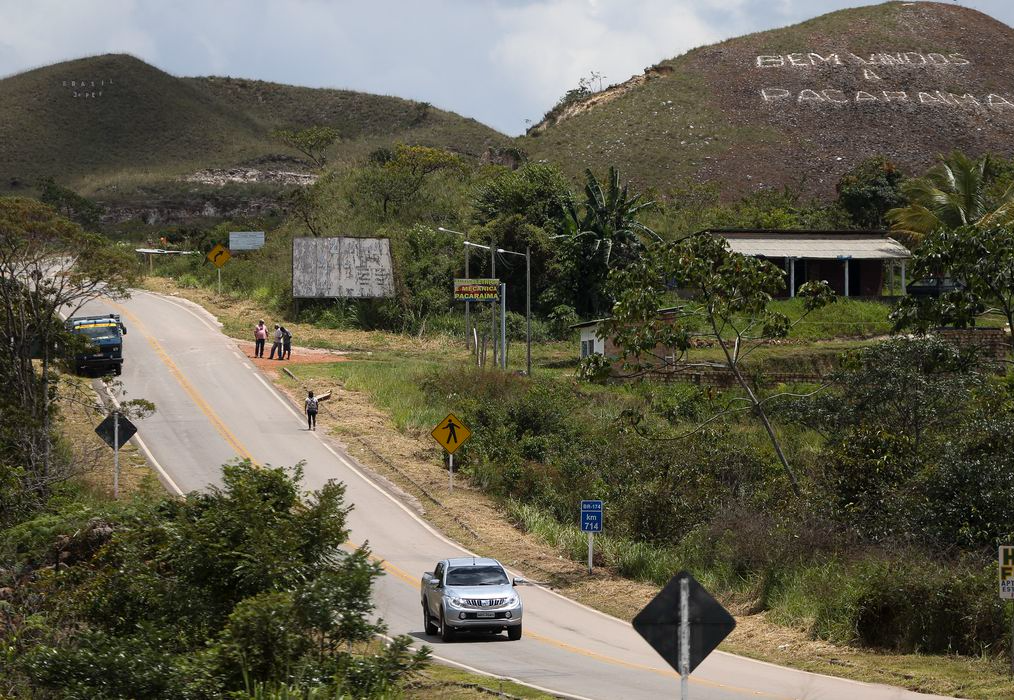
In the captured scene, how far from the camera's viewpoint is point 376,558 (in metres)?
30.1

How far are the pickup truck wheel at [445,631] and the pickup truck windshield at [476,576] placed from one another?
2.38 ft

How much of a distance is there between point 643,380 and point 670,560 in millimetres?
25197

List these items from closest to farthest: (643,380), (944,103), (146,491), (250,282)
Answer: (146,491) < (643,380) < (250,282) < (944,103)

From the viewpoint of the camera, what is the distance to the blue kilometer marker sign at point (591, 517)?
28844 mm

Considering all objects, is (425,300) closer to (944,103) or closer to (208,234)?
(208,234)

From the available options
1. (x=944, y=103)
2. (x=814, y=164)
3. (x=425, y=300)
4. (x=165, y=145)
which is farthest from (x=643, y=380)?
(x=165, y=145)

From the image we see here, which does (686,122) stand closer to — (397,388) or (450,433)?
(397,388)

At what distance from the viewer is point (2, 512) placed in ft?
91.9

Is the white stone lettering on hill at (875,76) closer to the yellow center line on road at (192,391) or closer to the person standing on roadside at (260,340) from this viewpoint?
the yellow center line on road at (192,391)

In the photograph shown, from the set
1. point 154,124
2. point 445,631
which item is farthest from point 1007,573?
point 154,124

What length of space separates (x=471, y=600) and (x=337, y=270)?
46.1 meters

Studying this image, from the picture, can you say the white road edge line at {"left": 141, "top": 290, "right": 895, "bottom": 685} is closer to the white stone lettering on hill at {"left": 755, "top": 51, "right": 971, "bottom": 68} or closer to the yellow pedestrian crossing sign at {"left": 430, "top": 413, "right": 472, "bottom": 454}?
the yellow pedestrian crossing sign at {"left": 430, "top": 413, "right": 472, "bottom": 454}

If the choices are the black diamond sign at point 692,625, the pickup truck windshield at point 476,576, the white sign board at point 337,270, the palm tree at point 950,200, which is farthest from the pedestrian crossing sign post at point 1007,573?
the white sign board at point 337,270

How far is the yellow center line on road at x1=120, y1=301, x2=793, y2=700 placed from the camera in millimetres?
18484
